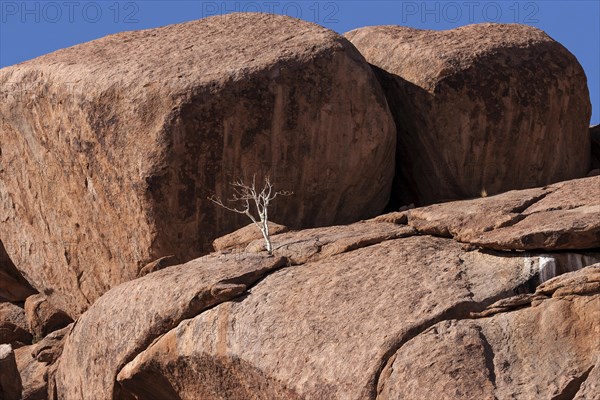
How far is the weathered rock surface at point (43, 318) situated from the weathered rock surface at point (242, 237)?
378cm

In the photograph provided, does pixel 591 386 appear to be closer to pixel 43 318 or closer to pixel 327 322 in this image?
pixel 327 322

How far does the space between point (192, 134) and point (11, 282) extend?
543 cm

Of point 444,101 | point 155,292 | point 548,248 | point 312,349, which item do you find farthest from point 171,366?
point 444,101

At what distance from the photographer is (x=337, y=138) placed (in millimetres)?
17453

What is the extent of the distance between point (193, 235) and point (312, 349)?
410cm

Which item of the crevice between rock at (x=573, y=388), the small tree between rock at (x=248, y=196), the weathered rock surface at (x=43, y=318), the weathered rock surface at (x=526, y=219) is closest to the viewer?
the crevice between rock at (x=573, y=388)

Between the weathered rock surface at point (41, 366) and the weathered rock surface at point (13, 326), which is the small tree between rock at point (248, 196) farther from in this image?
the weathered rock surface at point (13, 326)

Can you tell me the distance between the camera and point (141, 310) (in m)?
15.2

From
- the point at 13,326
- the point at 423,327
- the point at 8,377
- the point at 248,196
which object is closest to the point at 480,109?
the point at 248,196

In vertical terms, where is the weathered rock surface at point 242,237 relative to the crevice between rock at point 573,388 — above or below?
above

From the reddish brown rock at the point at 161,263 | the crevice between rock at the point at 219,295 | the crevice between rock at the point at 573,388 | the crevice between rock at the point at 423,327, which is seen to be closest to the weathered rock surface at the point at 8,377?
the reddish brown rock at the point at 161,263

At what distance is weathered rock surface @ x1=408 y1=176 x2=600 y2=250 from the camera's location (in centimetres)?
1373

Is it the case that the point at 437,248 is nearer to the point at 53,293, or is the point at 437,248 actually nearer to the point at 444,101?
the point at 444,101

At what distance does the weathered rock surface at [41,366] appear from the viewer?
17.6 m
